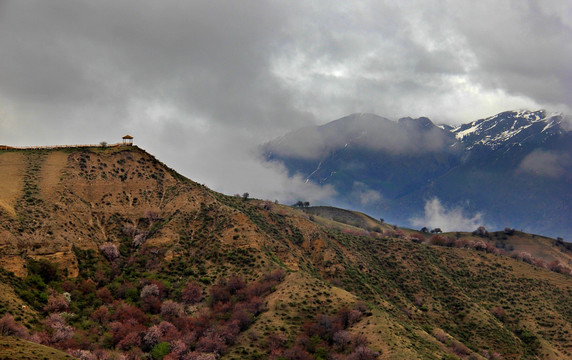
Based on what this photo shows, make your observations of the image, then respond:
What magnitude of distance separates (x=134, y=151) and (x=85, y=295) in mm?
47347

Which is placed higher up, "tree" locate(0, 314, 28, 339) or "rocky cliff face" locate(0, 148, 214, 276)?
"rocky cliff face" locate(0, 148, 214, 276)

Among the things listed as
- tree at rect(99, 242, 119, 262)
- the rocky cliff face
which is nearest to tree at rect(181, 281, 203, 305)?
tree at rect(99, 242, 119, 262)

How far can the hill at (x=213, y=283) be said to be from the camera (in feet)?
200

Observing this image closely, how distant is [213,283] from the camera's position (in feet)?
259

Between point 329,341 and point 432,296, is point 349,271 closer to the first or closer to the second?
point 432,296

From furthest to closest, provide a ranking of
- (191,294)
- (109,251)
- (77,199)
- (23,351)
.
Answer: (77,199) < (109,251) < (191,294) < (23,351)

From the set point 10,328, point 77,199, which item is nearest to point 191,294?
point 10,328

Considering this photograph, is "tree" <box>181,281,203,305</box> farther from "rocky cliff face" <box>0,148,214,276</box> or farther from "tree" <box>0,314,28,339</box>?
"tree" <box>0,314,28,339</box>

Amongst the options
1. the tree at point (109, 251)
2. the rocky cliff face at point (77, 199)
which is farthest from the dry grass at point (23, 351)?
the tree at point (109, 251)

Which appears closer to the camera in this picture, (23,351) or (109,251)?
(23,351)

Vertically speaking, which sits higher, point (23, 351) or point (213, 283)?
point (213, 283)

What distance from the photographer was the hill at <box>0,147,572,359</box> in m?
60.8

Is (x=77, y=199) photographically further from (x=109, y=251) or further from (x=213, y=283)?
(x=213, y=283)

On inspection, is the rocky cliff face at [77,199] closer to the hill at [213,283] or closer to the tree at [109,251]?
the hill at [213,283]
